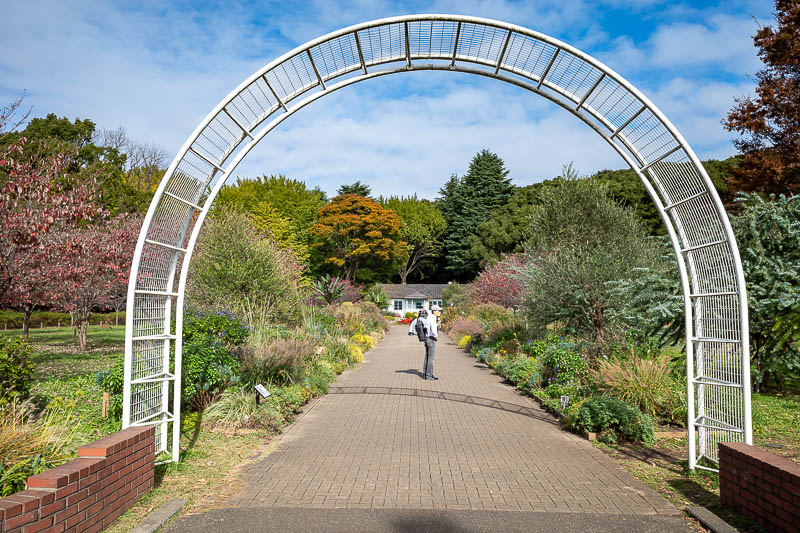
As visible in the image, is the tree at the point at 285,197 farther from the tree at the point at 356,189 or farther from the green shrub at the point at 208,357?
the green shrub at the point at 208,357

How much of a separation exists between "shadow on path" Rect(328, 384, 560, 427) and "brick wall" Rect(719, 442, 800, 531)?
13.1ft

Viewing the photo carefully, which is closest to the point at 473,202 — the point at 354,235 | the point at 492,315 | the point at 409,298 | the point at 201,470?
the point at 409,298

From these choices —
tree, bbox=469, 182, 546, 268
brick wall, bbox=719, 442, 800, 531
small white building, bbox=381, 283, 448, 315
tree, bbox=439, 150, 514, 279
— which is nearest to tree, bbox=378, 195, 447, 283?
tree, bbox=439, 150, 514, 279

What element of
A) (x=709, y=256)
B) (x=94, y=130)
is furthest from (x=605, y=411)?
(x=94, y=130)

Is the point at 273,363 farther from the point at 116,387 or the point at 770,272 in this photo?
the point at 770,272

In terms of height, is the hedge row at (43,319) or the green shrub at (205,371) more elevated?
the green shrub at (205,371)

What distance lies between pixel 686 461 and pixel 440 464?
115 inches

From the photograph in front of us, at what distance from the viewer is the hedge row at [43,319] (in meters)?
35.6

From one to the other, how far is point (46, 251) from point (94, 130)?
107ft

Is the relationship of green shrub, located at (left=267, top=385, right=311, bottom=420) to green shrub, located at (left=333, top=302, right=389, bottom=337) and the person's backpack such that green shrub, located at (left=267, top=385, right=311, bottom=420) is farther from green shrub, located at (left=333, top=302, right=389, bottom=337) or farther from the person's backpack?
green shrub, located at (left=333, top=302, right=389, bottom=337)

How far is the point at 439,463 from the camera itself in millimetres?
6531

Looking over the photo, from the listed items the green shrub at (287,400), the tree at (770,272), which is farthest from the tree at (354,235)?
the tree at (770,272)

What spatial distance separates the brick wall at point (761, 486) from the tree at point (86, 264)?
1175 cm

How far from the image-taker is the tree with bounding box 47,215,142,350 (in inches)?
480
